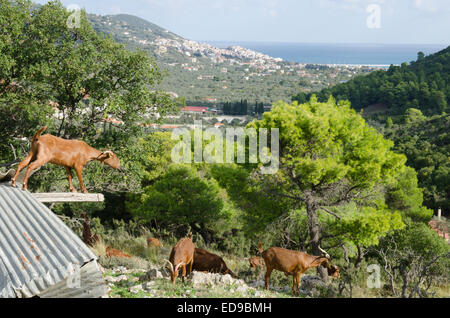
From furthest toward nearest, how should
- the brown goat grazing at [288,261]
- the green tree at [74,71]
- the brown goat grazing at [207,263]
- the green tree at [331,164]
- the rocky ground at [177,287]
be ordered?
the green tree at [74,71] → the green tree at [331,164] → the brown goat grazing at [207,263] → the brown goat grazing at [288,261] → the rocky ground at [177,287]

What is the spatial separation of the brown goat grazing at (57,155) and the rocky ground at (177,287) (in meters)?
1.76

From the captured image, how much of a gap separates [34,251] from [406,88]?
6842cm

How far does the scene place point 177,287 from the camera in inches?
250

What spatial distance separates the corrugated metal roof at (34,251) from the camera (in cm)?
392

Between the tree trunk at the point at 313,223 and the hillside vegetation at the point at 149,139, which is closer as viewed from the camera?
the hillside vegetation at the point at 149,139

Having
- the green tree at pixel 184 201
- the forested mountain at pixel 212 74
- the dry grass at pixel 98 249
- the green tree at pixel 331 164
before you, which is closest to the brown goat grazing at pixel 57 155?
the dry grass at pixel 98 249

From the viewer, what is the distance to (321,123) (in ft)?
35.2

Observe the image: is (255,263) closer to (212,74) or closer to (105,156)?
(105,156)

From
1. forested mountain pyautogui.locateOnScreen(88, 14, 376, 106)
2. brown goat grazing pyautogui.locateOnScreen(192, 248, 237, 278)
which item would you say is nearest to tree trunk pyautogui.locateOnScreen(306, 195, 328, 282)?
brown goat grazing pyautogui.locateOnScreen(192, 248, 237, 278)

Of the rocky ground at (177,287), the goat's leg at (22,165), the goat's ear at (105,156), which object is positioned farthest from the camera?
the goat's ear at (105,156)

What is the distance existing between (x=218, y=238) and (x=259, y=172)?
7865 mm

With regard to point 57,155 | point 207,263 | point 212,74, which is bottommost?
point 207,263

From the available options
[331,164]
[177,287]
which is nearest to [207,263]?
[177,287]

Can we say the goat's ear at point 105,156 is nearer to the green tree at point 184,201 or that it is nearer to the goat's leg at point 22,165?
the goat's leg at point 22,165
